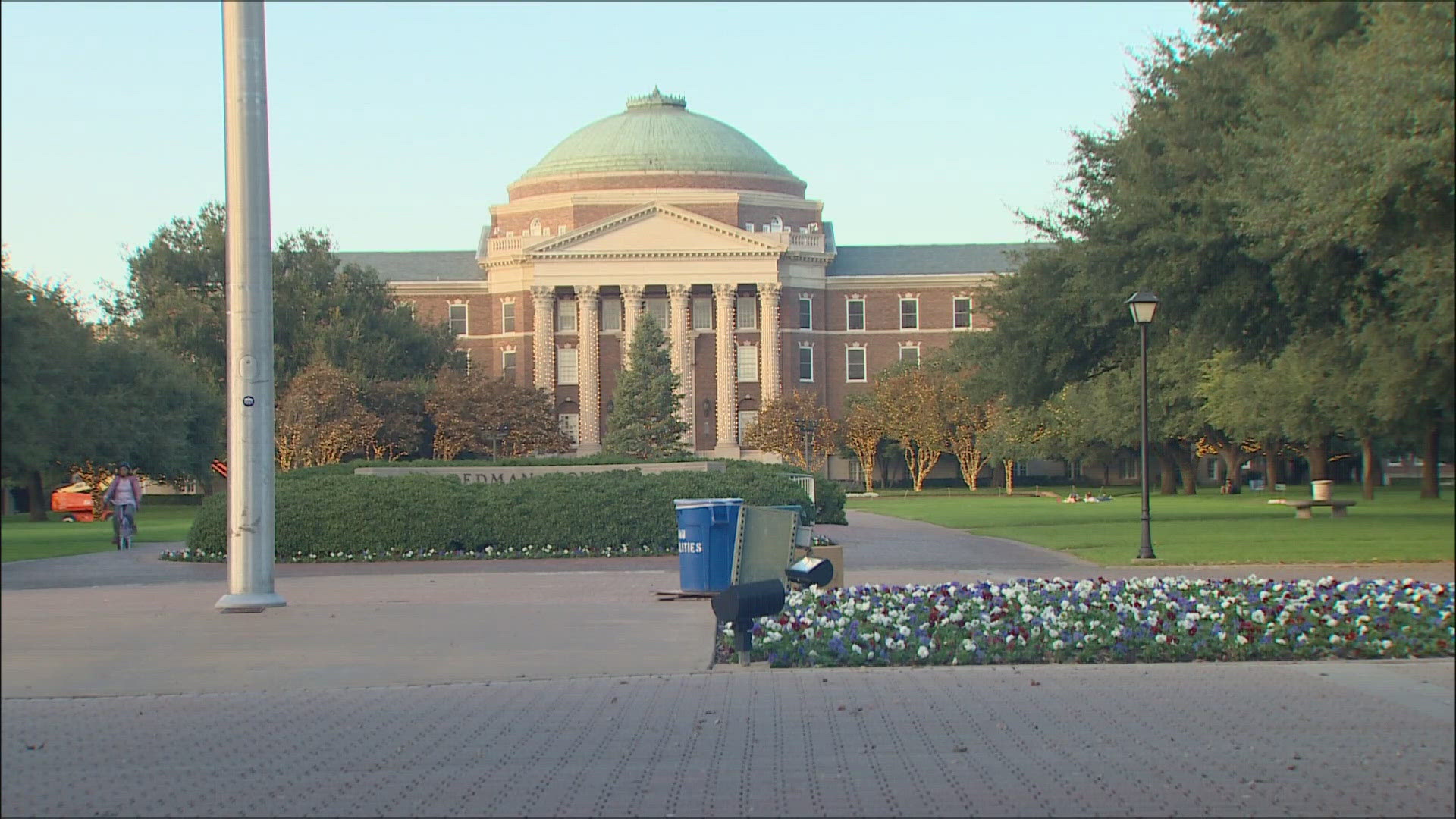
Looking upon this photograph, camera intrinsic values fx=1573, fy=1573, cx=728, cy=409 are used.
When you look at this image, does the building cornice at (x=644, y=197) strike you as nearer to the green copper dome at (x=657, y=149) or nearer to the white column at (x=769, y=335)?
the green copper dome at (x=657, y=149)

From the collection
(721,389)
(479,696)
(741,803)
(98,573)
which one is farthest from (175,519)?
(721,389)

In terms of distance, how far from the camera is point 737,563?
16609 millimetres

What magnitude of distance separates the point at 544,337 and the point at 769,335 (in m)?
15.8

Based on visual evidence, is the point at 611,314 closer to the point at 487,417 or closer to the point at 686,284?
the point at 686,284

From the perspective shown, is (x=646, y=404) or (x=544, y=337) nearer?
(x=646, y=404)

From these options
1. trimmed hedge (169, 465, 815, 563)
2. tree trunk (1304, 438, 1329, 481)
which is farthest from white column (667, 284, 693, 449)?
trimmed hedge (169, 465, 815, 563)

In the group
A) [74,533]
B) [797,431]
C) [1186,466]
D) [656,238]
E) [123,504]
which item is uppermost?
[656,238]

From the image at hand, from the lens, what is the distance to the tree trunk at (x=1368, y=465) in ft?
37.9

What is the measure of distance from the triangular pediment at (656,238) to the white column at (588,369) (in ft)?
9.89

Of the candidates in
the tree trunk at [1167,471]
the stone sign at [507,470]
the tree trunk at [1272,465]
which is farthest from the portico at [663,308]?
the stone sign at [507,470]

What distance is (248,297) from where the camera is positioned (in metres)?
14.7

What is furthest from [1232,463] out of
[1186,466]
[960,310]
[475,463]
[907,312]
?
[907,312]

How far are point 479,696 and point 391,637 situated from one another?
2290mm

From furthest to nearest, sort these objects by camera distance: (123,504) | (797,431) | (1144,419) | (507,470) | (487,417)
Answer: (797,431) < (487,417) < (507,470) < (123,504) < (1144,419)
